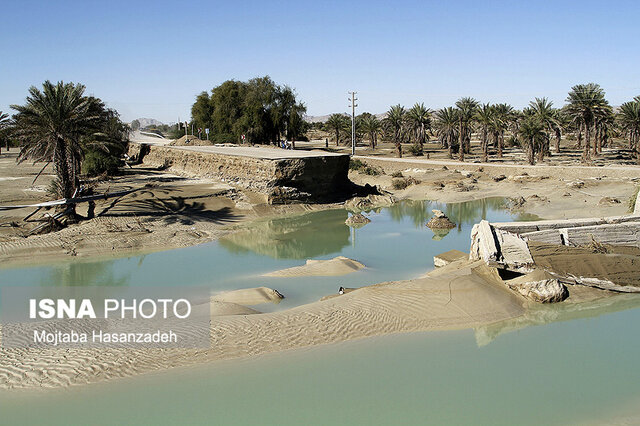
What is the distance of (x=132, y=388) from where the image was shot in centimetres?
888

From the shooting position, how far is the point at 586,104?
138ft

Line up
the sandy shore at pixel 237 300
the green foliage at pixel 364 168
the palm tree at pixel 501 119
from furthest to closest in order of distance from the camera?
the palm tree at pixel 501 119 < the green foliage at pixel 364 168 < the sandy shore at pixel 237 300

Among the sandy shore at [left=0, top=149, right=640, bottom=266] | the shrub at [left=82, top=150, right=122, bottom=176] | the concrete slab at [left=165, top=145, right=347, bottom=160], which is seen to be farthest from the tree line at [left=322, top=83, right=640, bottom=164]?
the shrub at [left=82, top=150, right=122, bottom=176]

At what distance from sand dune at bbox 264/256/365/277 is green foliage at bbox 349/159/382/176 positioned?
25.0 metres

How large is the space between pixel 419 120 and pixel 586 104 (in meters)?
15.9

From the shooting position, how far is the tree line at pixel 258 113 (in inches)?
2239

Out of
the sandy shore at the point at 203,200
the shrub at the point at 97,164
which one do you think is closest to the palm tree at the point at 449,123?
the sandy shore at the point at 203,200

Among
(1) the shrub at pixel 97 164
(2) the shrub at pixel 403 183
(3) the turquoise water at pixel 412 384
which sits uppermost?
(1) the shrub at pixel 97 164

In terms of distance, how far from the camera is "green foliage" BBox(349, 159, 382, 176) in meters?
41.9

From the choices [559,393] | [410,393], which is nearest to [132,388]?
[410,393]

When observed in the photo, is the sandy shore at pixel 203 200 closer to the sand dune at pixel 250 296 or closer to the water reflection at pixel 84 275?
the water reflection at pixel 84 275

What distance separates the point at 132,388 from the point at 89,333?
2.37 metres

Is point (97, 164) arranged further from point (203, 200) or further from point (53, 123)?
point (53, 123)

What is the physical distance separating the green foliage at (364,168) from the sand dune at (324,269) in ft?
81.9
